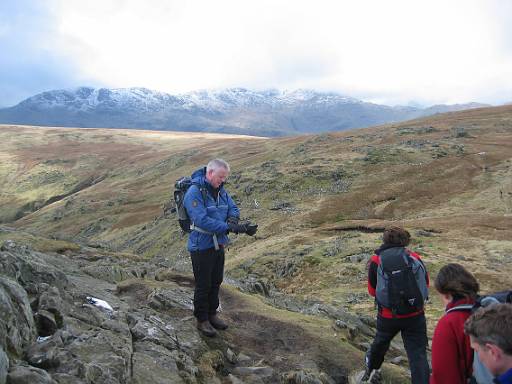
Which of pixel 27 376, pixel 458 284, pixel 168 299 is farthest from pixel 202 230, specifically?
pixel 458 284

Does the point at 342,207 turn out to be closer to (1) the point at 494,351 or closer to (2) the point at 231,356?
(2) the point at 231,356

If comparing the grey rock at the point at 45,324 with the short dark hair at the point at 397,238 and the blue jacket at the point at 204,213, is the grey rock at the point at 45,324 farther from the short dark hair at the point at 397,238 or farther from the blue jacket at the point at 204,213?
the short dark hair at the point at 397,238

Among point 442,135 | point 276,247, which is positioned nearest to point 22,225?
point 276,247

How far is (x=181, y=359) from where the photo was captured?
11.1m

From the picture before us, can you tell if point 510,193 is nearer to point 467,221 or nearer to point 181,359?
point 467,221

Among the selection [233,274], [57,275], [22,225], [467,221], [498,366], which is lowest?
[22,225]

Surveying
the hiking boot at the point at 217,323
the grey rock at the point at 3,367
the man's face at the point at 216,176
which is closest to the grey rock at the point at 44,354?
the grey rock at the point at 3,367

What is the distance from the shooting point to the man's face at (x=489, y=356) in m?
5.25

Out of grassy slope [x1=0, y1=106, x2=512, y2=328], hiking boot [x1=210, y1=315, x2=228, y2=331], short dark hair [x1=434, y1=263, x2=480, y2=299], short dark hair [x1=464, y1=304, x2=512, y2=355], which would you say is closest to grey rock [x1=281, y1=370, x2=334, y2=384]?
hiking boot [x1=210, y1=315, x2=228, y2=331]

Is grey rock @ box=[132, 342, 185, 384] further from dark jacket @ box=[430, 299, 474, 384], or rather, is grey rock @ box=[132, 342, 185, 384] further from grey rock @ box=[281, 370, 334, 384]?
dark jacket @ box=[430, 299, 474, 384]

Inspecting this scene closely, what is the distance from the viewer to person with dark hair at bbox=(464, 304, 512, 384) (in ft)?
16.9

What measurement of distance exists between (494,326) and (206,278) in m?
8.43

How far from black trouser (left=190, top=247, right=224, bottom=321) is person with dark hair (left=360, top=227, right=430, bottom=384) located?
4339 mm

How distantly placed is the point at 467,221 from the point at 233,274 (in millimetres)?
21320
